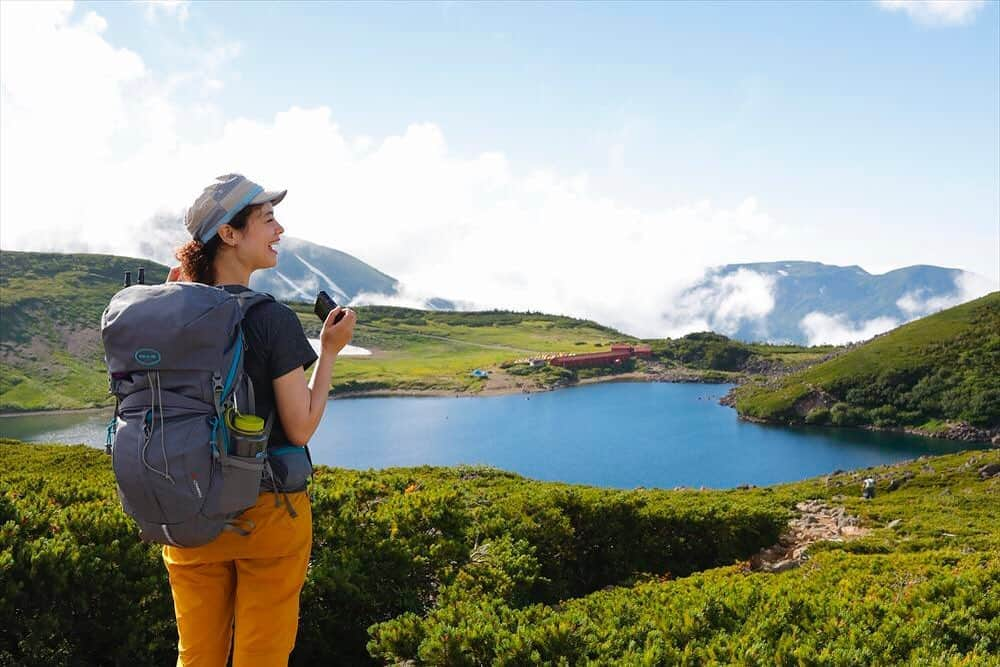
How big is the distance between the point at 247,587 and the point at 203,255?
1.76 meters

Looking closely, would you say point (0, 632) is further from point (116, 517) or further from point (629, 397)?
point (629, 397)

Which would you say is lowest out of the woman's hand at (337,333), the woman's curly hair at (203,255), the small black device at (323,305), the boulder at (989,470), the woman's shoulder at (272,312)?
the boulder at (989,470)

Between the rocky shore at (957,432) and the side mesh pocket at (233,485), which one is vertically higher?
the side mesh pocket at (233,485)

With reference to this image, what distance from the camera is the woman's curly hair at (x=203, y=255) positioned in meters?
3.56

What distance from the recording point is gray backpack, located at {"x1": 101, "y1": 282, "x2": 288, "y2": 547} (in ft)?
9.77

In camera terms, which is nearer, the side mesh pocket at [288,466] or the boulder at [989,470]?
the side mesh pocket at [288,466]

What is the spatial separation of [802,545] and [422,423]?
84352mm

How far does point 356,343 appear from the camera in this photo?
179000 millimetres

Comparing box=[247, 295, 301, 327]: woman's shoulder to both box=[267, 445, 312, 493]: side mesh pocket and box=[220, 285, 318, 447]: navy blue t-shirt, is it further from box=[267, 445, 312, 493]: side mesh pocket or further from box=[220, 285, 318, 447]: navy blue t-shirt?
box=[267, 445, 312, 493]: side mesh pocket

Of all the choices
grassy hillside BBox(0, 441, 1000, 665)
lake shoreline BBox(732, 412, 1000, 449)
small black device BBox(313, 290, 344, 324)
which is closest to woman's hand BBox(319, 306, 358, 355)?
small black device BBox(313, 290, 344, 324)

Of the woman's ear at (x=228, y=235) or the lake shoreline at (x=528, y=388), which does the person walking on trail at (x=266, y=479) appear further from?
the lake shoreline at (x=528, y=388)

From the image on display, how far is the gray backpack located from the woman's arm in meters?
0.25

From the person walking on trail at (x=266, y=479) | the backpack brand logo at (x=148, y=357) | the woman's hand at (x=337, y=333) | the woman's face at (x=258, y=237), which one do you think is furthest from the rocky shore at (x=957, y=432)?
the backpack brand logo at (x=148, y=357)

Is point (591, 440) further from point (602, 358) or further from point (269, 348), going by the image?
point (269, 348)
